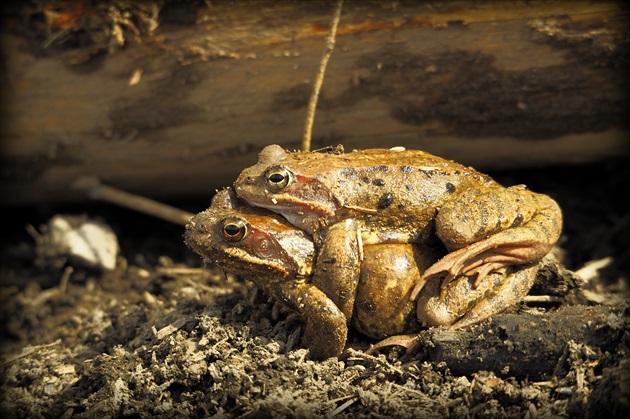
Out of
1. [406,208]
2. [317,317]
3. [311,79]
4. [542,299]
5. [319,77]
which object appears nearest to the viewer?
[317,317]

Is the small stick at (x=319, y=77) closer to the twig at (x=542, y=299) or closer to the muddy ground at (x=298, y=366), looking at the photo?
the muddy ground at (x=298, y=366)

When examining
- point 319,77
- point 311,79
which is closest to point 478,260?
point 319,77

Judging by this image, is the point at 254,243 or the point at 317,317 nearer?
the point at 317,317

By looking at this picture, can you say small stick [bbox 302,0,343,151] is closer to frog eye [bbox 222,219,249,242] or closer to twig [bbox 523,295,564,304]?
frog eye [bbox 222,219,249,242]

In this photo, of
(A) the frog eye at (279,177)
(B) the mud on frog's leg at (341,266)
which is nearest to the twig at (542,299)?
(B) the mud on frog's leg at (341,266)

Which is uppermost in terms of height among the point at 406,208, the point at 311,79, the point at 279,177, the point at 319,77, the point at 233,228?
the point at 319,77

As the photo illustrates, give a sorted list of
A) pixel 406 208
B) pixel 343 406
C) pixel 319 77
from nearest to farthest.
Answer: pixel 343 406, pixel 406 208, pixel 319 77

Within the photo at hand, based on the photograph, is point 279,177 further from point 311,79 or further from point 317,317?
point 311,79
